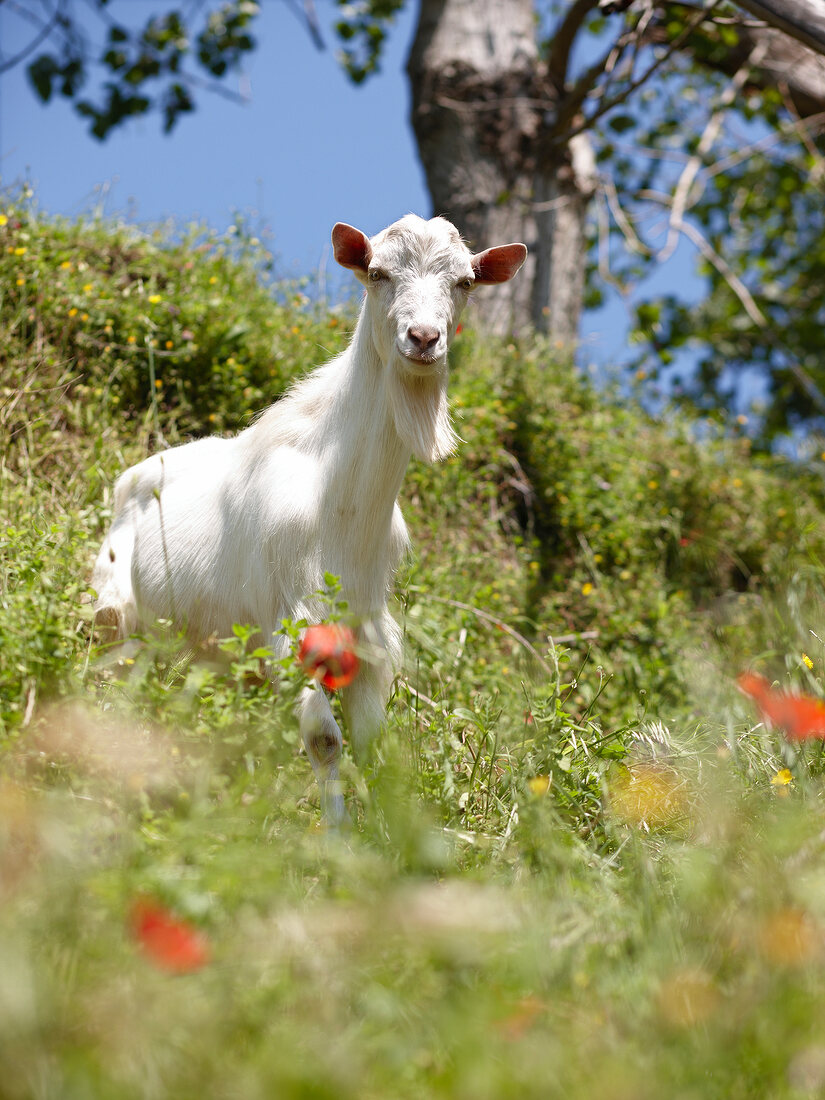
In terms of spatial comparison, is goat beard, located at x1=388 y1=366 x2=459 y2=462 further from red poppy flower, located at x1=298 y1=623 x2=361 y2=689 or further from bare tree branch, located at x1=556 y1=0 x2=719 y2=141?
bare tree branch, located at x1=556 y1=0 x2=719 y2=141

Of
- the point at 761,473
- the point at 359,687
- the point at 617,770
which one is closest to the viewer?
the point at 617,770

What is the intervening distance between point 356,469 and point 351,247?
81 cm

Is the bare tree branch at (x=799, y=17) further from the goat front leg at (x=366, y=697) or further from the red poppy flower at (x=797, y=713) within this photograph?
the goat front leg at (x=366, y=697)

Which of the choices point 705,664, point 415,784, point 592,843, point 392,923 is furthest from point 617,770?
point 705,664

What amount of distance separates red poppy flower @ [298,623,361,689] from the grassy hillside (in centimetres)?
8

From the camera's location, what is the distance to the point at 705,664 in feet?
16.4

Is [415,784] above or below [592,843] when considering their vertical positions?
above

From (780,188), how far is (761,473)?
5.30 meters

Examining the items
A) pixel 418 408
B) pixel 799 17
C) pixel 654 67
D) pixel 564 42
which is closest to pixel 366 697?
pixel 418 408

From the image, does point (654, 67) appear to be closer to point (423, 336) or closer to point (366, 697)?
point (423, 336)

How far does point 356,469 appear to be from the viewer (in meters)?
3.49

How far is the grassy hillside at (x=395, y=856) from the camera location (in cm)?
179

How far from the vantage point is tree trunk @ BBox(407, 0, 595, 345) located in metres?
8.02

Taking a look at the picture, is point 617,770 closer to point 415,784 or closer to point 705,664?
point 415,784
